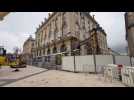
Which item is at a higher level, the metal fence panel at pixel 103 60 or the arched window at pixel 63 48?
the arched window at pixel 63 48

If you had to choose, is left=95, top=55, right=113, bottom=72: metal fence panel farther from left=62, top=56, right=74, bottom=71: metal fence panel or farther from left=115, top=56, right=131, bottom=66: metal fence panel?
left=62, top=56, right=74, bottom=71: metal fence panel

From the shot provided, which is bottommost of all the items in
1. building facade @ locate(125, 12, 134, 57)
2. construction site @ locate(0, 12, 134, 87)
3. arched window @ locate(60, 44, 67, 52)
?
construction site @ locate(0, 12, 134, 87)

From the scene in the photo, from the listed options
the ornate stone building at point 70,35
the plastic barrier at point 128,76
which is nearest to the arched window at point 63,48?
the ornate stone building at point 70,35

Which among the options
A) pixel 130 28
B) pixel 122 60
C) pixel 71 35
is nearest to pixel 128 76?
pixel 130 28

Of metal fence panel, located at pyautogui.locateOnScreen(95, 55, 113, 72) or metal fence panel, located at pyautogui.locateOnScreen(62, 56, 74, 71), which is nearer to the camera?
metal fence panel, located at pyautogui.locateOnScreen(95, 55, 113, 72)

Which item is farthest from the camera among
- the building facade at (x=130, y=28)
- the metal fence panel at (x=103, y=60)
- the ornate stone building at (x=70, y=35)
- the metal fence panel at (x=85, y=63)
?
the ornate stone building at (x=70, y=35)

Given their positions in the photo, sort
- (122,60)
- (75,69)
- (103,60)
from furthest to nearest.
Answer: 1. (75,69)
2. (122,60)
3. (103,60)

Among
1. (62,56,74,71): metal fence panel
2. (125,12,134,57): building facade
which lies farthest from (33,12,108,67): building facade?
(125,12,134,57): building facade

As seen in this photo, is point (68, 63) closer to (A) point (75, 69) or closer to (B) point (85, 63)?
(A) point (75, 69)

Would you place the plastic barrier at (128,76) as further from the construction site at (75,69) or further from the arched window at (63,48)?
the arched window at (63,48)
